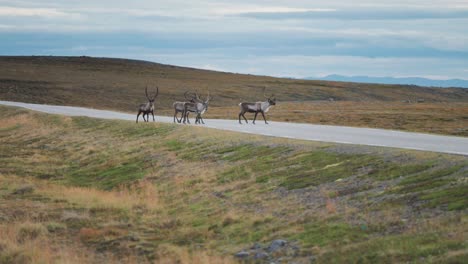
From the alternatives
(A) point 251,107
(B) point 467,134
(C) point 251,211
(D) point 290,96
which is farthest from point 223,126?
(D) point 290,96

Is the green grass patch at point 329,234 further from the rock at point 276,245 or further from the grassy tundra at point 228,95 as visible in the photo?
the grassy tundra at point 228,95

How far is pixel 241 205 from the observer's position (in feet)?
72.2

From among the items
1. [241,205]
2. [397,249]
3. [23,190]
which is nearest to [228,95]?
[23,190]

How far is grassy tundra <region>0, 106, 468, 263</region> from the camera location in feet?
53.7

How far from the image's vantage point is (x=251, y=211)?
21031 mm

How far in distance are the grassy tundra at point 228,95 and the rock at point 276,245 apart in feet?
98.2

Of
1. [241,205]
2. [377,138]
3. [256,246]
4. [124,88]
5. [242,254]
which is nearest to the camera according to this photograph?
[242,254]

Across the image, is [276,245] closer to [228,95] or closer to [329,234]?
[329,234]

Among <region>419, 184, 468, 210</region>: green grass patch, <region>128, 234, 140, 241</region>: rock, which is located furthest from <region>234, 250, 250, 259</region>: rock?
<region>419, 184, 468, 210</region>: green grass patch

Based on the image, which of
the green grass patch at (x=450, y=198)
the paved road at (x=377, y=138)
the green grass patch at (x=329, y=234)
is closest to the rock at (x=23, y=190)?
the paved road at (x=377, y=138)

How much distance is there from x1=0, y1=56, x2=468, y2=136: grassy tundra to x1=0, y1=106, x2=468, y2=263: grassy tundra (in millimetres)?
21358

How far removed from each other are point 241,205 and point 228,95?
94.5 m

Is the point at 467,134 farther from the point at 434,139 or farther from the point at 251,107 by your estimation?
the point at 434,139

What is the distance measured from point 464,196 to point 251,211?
5870mm
